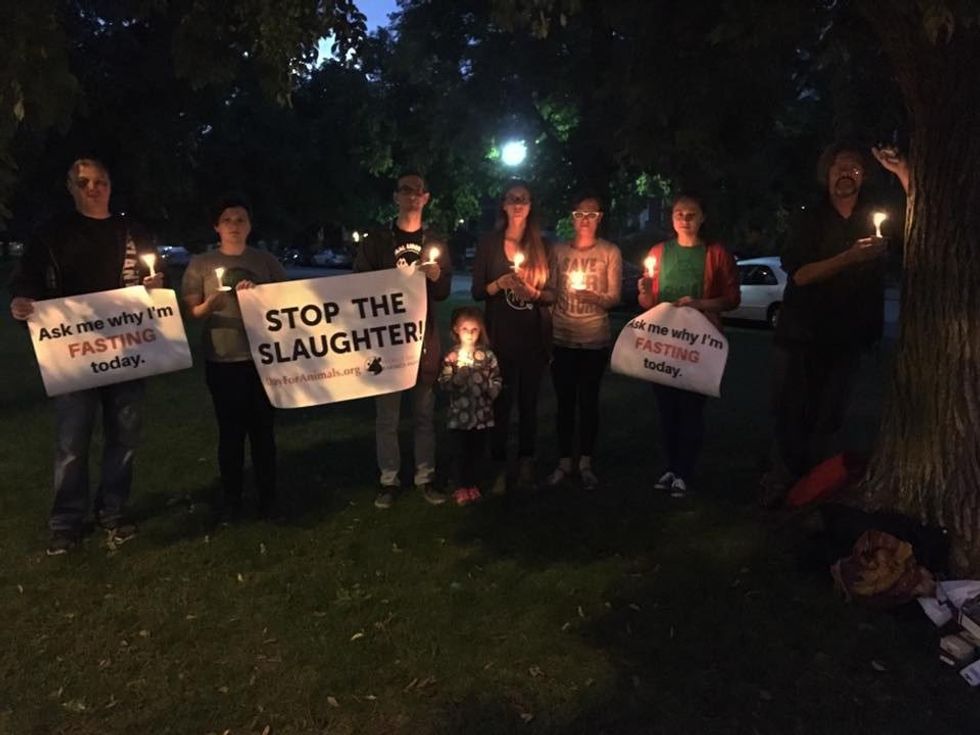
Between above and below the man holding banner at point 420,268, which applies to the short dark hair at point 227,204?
above

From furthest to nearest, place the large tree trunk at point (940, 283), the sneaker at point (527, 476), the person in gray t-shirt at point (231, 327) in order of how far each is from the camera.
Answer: the sneaker at point (527, 476)
the person in gray t-shirt at point (231, 327)
the large tree trunk at point (940, 283)

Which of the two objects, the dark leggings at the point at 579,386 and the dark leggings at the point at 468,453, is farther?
the dark leggings at the point at 579,386

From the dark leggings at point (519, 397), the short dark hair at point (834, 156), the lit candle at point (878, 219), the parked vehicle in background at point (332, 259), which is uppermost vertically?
the short dark hair at point (834, 156)

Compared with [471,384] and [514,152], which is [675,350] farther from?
[514,152]

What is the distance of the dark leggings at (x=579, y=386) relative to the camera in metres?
5.94

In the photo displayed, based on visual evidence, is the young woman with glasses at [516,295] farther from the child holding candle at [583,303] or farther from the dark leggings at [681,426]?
the dark leggings at [681,426]

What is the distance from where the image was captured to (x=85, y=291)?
4984 mm

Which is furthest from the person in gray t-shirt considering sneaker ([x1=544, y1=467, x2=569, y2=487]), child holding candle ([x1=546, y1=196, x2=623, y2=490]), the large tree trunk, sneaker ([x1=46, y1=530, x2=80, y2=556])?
the large tree trunk

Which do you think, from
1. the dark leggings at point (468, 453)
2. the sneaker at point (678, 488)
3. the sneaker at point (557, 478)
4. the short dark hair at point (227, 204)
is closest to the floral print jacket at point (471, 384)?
the dark leggings at point (468, 453)

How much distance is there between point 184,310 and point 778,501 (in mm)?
3948

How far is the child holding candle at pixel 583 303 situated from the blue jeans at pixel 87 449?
271cm

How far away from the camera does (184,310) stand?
5.25 meters

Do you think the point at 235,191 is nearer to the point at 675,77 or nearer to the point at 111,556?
the point at 111,556

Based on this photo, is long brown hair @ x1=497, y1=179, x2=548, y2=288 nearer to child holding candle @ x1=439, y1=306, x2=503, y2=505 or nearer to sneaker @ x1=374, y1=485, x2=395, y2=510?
child holding candle @ x1=439, y1=306, x2=503, y2=505
